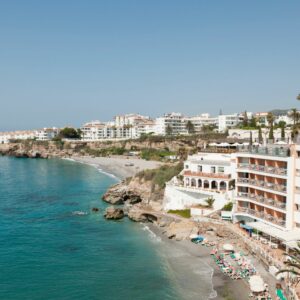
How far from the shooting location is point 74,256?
36.3 metres

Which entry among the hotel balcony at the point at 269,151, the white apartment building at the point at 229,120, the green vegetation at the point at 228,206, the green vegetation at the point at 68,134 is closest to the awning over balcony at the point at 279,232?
the hotel balcony at the point at 269,151

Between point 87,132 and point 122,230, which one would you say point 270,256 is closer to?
point 122,230

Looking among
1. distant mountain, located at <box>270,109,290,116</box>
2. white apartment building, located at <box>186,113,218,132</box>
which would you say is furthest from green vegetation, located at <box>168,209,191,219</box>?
distant mountain, located at <box>270,109,290,116</box>

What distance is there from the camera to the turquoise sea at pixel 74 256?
95.7ft

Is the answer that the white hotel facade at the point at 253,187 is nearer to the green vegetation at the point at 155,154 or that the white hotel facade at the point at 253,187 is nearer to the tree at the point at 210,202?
the tree at the point at 210,202

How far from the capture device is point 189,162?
47.1 meters

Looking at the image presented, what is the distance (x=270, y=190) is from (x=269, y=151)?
12.3ft

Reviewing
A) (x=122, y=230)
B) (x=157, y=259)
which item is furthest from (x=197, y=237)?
(x=122, y=230)

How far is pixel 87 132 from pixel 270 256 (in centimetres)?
17124

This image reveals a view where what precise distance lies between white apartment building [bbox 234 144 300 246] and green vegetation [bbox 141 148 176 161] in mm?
73106

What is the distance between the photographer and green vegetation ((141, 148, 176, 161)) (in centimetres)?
11638

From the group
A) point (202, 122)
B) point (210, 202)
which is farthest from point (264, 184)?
point (202, 122)

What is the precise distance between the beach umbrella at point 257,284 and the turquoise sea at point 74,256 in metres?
5.87

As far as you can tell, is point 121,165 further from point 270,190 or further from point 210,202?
point 270,190
